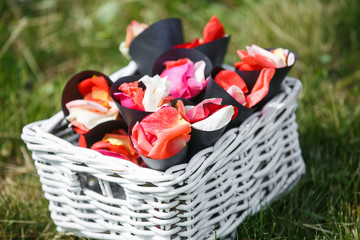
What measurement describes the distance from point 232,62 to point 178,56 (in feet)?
2.49

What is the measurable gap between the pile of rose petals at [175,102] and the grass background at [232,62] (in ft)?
0.89

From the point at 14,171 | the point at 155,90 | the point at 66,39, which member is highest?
the point at 155,90

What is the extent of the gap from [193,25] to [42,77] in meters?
0.78

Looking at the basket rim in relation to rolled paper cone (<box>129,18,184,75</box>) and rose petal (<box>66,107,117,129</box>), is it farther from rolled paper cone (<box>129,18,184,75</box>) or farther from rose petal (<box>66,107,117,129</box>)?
rolled paper cone (<box>129,18,184,75</box>)

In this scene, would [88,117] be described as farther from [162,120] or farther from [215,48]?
[215,48]

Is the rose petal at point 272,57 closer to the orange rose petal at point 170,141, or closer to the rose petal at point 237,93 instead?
the rose petal at point 237,93

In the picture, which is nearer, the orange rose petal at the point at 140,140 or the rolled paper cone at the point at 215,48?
the orange rose petal at the point at 140,140

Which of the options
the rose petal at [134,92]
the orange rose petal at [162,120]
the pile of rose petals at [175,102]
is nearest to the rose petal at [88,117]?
the pile of rose petals at [175,102]

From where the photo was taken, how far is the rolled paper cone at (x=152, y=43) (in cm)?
119

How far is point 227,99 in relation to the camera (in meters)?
0.94

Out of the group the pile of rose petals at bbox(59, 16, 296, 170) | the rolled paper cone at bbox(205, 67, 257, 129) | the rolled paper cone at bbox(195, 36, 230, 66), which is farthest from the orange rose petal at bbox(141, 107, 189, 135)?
the rolled paper cone at bbox(195, 36, 230, 66)

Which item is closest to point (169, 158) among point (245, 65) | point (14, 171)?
point (245, 65)

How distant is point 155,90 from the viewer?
896 mm

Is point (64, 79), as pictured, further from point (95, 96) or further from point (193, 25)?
point (95, 96)
